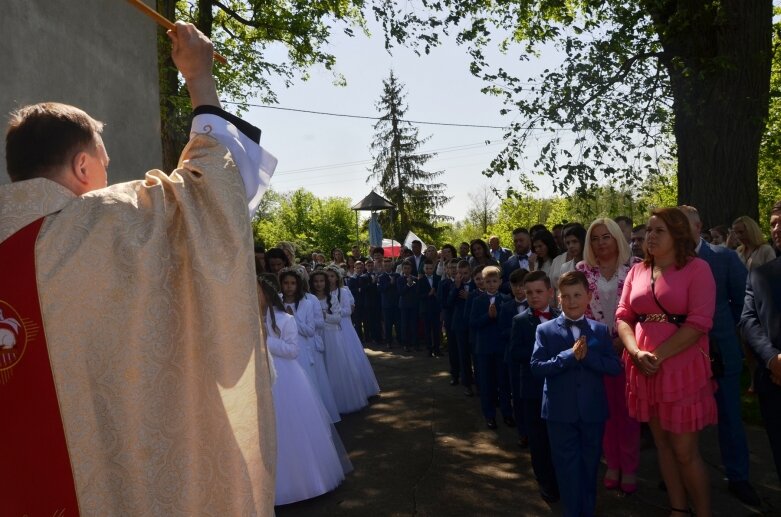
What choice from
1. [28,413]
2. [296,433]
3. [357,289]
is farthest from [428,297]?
[28,413]

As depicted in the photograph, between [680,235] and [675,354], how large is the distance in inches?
30.7

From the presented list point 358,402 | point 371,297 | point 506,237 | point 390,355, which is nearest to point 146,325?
point 358,402

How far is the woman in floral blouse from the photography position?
5.30 metres

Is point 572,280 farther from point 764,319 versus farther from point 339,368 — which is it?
point 339,368

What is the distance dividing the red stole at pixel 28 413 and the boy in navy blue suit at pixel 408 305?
41.9 ft

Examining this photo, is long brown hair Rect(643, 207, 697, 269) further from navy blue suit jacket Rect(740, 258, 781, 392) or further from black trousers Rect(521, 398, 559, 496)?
black trousers Rect(521, 398, 559, 496)

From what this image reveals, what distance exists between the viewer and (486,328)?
7.86 metres

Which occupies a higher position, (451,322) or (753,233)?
(753,233)

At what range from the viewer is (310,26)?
17.0 meters

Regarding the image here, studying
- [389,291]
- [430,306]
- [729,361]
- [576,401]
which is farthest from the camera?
[389,291]

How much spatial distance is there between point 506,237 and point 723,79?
37.7 m

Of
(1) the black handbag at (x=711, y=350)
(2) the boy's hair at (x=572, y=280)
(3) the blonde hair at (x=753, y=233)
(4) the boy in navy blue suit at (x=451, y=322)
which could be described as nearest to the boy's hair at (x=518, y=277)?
(2) the boy's hair at (x=572, y=280)

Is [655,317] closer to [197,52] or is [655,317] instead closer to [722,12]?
[197,52]

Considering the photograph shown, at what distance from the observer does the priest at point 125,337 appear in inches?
73.6
